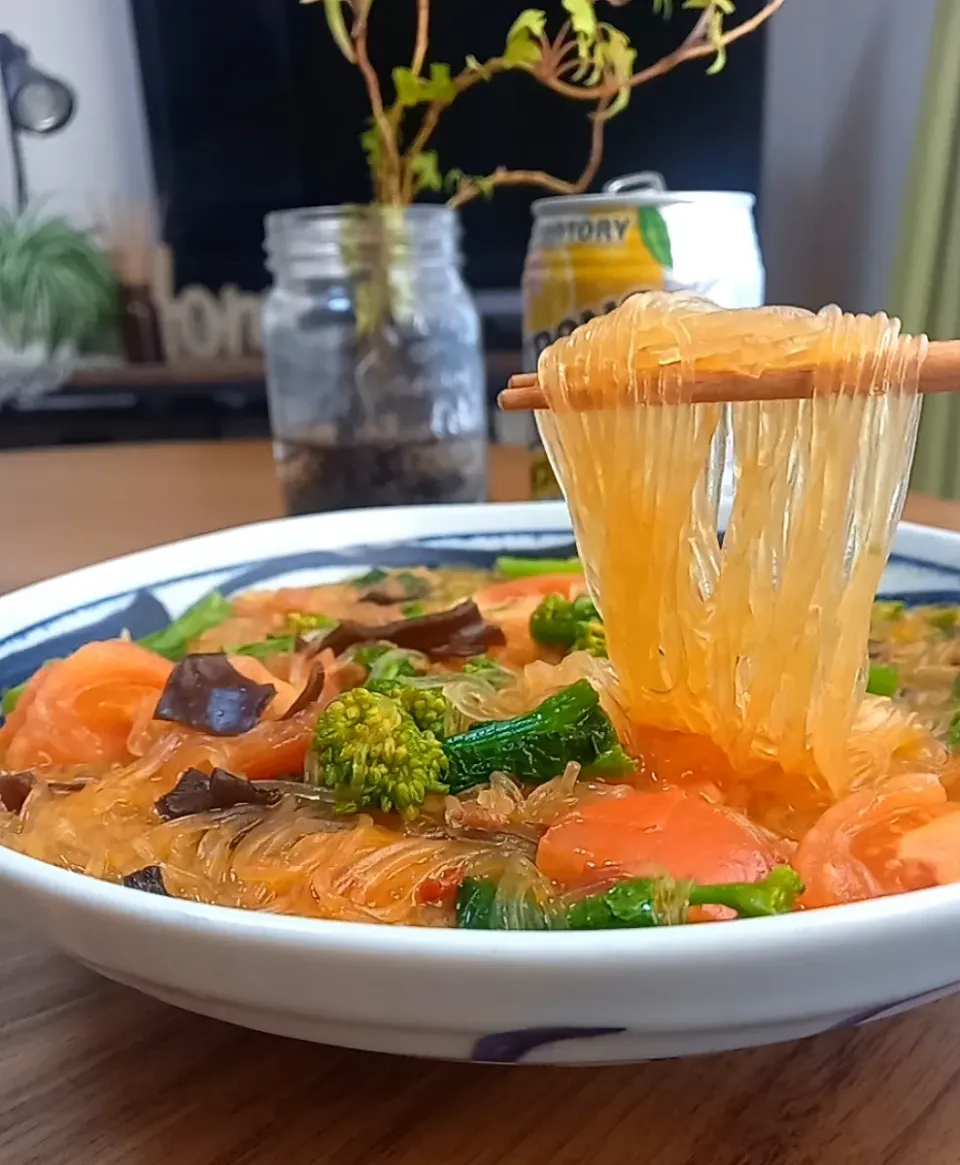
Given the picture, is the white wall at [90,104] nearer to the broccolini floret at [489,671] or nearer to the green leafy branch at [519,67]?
the green leafy branch at [519,67]

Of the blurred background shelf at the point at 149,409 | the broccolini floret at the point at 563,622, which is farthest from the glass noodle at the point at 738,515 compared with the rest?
the blurred background shelf at the point at 149,409

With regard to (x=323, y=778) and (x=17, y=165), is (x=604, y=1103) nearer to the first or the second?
(x=323, y=778)

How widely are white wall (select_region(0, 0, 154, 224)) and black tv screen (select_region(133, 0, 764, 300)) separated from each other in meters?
0.24

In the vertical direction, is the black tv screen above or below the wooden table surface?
above

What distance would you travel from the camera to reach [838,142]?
167 inches

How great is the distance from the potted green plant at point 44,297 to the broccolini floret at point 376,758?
4794 mm

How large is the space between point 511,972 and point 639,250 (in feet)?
4.02

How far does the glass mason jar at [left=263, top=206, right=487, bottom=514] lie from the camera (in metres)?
1.83

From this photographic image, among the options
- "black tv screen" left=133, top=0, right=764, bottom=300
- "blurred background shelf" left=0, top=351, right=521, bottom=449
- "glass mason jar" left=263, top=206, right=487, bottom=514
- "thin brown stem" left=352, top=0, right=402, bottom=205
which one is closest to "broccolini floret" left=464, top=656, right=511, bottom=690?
"glass mason jar" left=263, top=206, right=487, bottom=514

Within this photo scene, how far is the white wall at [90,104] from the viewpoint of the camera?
5.59 m

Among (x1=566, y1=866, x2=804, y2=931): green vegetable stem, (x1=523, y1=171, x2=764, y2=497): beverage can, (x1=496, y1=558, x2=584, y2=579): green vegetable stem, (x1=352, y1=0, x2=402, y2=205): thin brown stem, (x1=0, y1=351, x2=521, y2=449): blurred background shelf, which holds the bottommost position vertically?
(x1=0, y1=351, x2=521, y2=449): blurred background shelf

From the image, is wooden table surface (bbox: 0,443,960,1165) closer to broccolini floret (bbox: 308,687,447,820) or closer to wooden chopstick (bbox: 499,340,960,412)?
broccolini floret (bbox: 308,687,447,820)

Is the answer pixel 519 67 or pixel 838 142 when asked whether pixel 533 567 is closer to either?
pixel 519 67

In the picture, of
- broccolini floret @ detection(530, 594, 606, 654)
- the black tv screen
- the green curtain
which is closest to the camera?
broccolini floret @ detection(530, 594, 606, 654)
